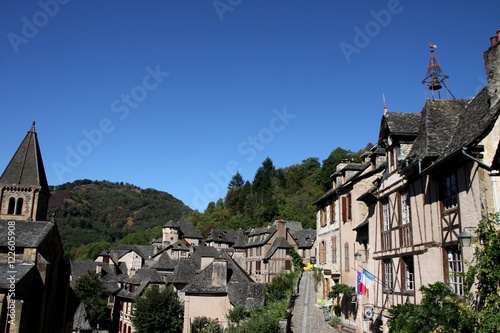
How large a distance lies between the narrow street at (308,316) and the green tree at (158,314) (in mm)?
11485

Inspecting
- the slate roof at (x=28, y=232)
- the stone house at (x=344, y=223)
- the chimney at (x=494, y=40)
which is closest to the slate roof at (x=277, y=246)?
the stone house at (x=344, y=223)

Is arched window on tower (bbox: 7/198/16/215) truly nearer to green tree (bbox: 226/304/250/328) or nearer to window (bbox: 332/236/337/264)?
green tree (bbox: 226/304/250/328)

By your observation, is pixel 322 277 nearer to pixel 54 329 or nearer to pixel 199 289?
pixel 199 289

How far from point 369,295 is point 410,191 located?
22.1ft

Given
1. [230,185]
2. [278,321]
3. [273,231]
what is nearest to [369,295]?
[278,321]

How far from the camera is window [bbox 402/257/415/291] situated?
51.2 ft

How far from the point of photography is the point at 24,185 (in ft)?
133

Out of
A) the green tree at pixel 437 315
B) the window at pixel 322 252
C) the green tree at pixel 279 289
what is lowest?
the green tree at pixel 279 289

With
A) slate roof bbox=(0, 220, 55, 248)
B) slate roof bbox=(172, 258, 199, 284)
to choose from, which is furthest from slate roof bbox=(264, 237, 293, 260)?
slate roof bbox=(0, 220, 55, 248)

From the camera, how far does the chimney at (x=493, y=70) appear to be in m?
12.7

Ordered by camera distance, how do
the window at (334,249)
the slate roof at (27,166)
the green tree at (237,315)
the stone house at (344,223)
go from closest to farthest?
the stone house at (344,223)
the window at (334,249)
the green tree at (237,315)
the slate roof at (27,166)

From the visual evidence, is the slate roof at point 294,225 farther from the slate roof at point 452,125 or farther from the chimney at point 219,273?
the slate roof at point 452,125

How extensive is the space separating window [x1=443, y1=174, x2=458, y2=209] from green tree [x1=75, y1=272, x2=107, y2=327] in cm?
5359

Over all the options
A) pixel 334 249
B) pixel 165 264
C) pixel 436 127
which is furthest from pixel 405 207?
pixel 165 264
